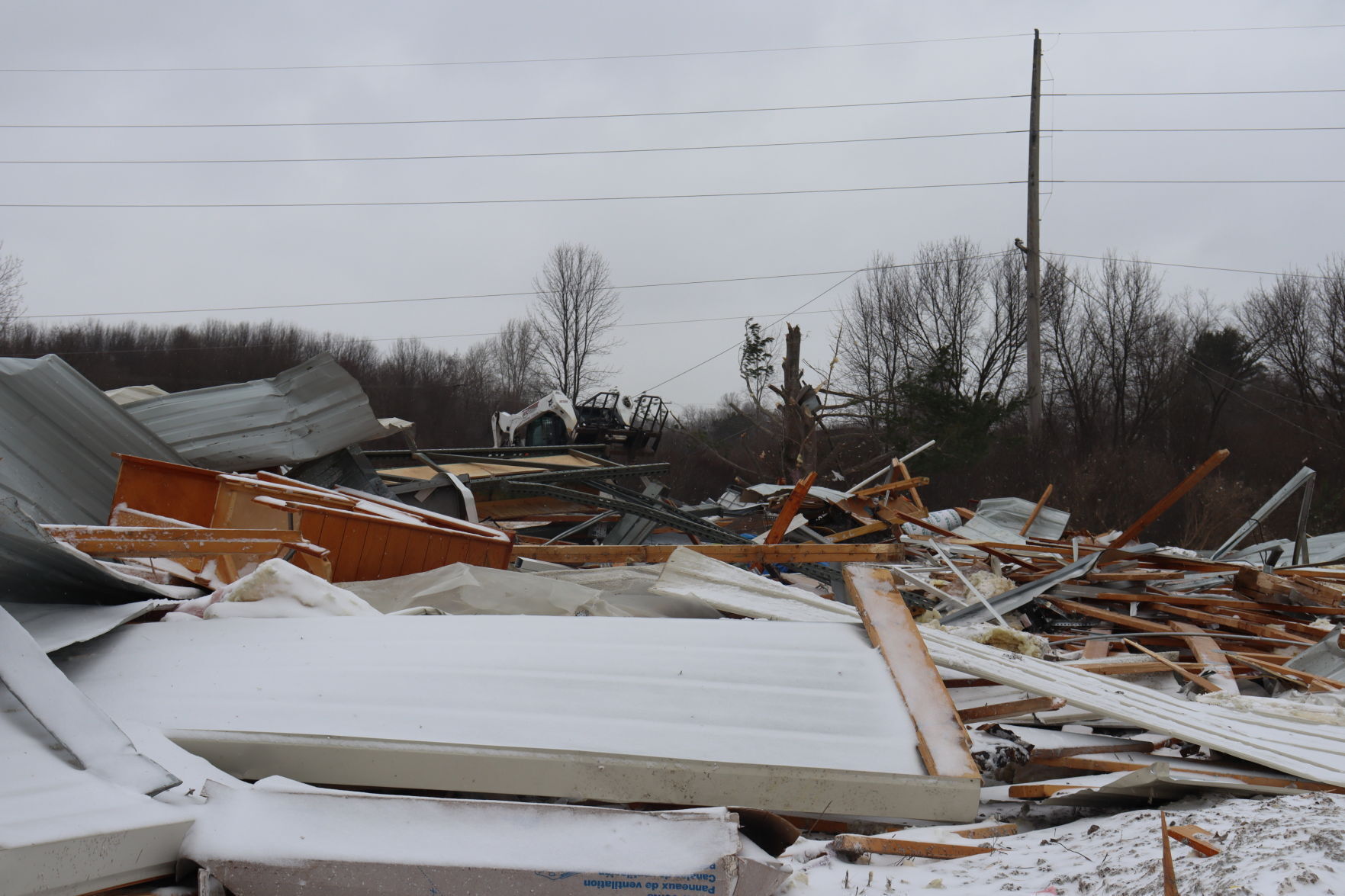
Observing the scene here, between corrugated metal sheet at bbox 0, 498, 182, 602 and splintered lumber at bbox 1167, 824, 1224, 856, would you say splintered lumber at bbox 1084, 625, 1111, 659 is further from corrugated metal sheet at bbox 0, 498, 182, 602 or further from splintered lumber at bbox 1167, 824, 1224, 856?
corrugated metal sheet at bbox 0, 498, 182, 602

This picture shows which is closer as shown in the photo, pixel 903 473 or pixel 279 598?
pixel 279 598

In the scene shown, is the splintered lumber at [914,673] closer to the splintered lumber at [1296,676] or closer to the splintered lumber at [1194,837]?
the splintered lumber at [1194,837]

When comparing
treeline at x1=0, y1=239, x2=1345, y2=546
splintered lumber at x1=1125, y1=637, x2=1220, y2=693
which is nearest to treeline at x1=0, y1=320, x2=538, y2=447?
treeline at x1=0, y1=239, x2=1345, y2=546

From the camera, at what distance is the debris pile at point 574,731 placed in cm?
195

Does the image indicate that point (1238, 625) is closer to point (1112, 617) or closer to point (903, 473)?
point (1112, 617)

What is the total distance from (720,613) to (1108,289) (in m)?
30.9

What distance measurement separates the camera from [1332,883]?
5.74ft

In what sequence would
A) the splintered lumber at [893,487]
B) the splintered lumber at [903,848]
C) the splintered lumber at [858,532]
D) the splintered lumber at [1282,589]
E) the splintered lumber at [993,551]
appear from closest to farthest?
the splintered lumber at [903,848] → the splintered lumber at [1282,589] → the splintered lumber at [993,551] → the splintered lumber at [893,487] → the splintered lumber at [858,532]

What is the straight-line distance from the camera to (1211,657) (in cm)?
488

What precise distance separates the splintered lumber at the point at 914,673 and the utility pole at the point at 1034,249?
17.7 m

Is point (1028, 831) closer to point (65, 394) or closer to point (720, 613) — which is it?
point (720, 613)

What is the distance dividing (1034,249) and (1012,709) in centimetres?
1887

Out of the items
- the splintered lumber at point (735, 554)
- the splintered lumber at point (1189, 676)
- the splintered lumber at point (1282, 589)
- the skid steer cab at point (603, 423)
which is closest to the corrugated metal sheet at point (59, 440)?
the splintered lumber at point (735, 554)

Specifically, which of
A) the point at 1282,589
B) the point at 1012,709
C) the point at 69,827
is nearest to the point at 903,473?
the point at 1282,589
